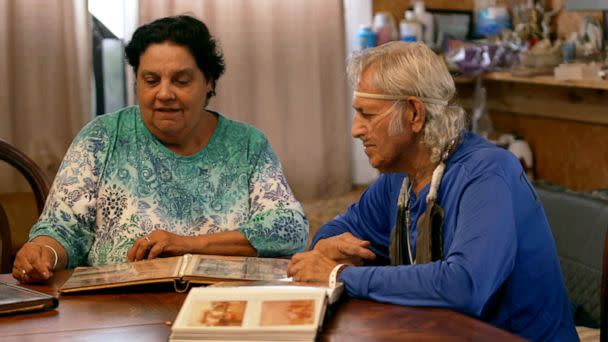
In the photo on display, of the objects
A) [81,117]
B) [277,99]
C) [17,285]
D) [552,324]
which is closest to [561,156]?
[277,99]

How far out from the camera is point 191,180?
90.9 inches

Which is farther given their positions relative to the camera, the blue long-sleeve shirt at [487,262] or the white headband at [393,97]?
the white headband at [393,97]

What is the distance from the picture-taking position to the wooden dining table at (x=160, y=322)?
4.92 ft

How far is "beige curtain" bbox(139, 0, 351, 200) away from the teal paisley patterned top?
68.3 inches

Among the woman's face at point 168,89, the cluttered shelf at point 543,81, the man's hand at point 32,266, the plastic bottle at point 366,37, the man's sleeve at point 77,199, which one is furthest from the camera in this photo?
the plastic bottle at point 366,37

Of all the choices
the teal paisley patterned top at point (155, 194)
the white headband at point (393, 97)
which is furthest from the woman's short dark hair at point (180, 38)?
the white headband at point (393, 97)

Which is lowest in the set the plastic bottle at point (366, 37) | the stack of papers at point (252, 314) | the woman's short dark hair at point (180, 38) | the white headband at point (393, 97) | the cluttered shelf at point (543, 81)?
the stack of papers at point (252, 314)

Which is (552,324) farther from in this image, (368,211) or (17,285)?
(17,285)

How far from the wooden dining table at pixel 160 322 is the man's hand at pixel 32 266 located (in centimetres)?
17

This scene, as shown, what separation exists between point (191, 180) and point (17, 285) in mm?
550

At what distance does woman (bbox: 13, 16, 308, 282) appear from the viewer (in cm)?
220

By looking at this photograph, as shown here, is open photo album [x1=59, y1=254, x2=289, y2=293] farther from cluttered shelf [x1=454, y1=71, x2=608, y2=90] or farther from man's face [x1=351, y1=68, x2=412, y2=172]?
cluttered shelf [x1=454, y1=71, x2=608, y2=90]

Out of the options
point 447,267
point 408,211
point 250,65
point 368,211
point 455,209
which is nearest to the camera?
point 447,267

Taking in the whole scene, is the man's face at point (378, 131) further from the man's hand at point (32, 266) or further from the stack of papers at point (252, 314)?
the man's hand at point (32, 266)
